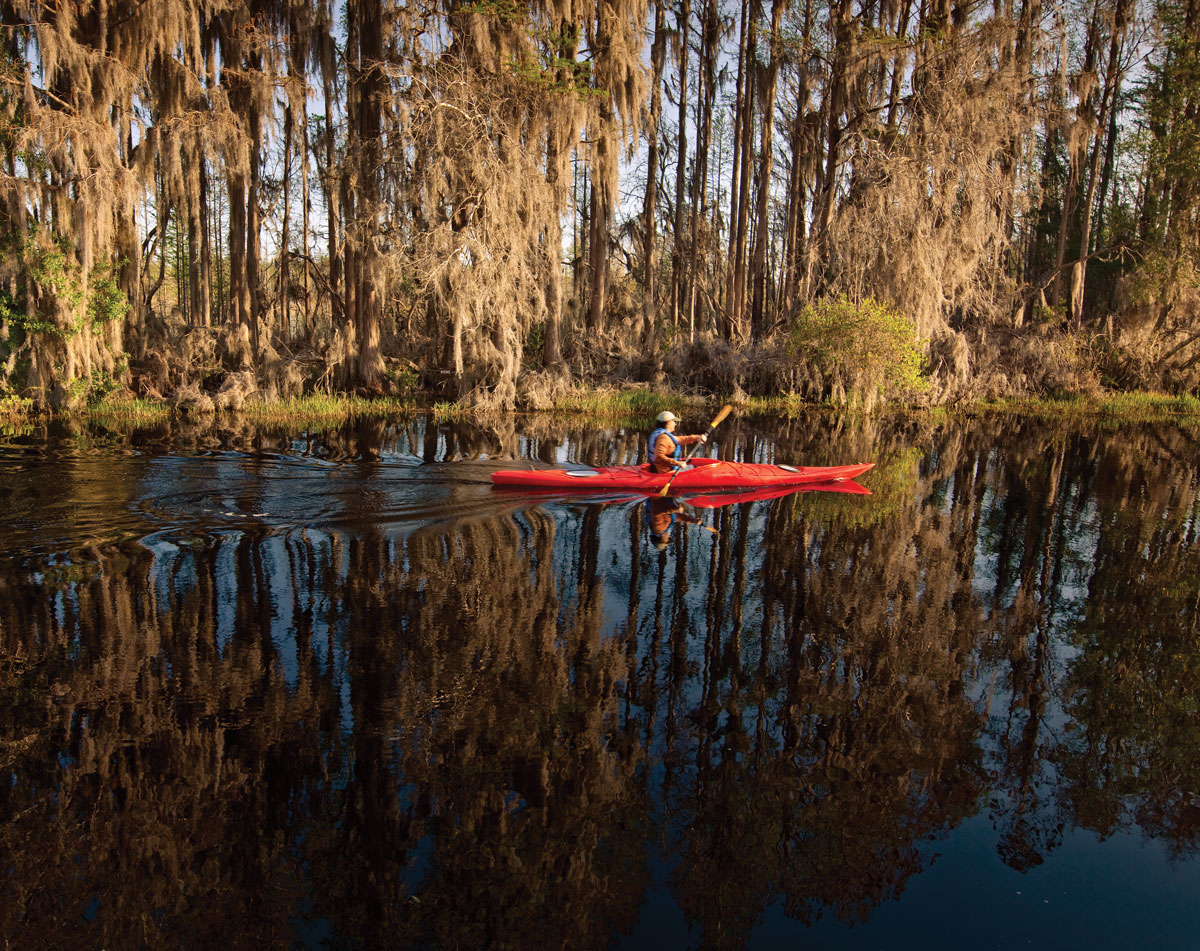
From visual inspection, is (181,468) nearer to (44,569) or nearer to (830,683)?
(44,569)

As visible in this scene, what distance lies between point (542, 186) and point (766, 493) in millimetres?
9232

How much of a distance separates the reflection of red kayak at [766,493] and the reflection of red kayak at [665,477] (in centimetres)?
10

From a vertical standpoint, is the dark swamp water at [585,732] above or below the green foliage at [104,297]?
below

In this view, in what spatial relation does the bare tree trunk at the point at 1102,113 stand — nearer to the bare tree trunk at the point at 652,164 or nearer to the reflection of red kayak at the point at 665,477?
the bare tree trunk at the point at 652,164

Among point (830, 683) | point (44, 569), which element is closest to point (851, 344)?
point (830, 683)

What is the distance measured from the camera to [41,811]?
3982mm

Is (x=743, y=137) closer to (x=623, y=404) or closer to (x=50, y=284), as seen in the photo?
(x=623, y=404)

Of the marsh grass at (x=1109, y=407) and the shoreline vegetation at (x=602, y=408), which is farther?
the marsh grass at (x=1109, y=407)

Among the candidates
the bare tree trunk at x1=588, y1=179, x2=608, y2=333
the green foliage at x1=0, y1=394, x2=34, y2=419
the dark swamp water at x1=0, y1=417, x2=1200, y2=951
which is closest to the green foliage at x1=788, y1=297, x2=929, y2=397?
the bare tree trunk at x1=588, y1=179, x2=608, y2=333

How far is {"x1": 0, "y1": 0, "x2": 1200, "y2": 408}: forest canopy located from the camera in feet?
50.7

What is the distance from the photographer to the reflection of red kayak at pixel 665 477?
10.8 metres

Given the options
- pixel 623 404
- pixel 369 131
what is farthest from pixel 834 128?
pixel 369 131

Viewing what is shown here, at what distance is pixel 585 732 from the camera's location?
4855mm

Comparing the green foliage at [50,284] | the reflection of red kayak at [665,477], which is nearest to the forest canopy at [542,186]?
the green foliage at [50,284]
